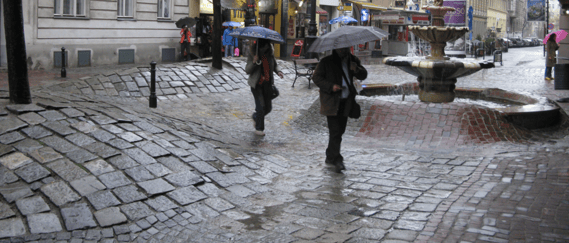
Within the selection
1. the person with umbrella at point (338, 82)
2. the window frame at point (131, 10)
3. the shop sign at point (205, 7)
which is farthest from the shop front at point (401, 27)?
the person with umbrella at point (338, 82)

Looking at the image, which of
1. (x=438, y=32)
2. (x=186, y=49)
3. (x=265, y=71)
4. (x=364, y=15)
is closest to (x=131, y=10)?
(x=186, y=49)

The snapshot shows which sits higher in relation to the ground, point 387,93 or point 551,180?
point 387,93

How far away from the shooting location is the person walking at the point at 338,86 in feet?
23.6

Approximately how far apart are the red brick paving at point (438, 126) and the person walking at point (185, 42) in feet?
48.5

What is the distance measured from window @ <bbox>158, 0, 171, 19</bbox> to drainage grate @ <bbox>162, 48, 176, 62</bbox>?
58.0 inches

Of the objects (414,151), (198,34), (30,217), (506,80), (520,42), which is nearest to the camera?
(30,217)

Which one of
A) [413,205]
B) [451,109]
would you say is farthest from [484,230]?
[451,109]

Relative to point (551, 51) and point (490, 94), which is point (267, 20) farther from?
point (490, 94)

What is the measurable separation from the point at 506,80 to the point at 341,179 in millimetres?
15818

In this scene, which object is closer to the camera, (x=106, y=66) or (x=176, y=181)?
(x=176, y=181)

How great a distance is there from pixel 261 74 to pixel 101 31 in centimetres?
1416

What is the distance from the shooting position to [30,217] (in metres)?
4.82

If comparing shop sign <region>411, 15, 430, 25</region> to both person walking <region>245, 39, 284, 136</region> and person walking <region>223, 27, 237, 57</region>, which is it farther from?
person walking <region>245, 39, 284, 136</region>

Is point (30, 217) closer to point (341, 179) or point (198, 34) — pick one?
point (341, 179)
